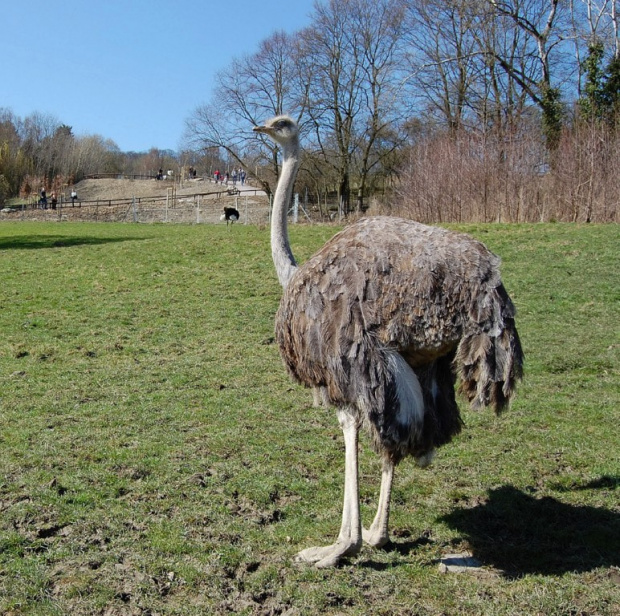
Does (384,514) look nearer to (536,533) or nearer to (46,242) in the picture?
(536,533)

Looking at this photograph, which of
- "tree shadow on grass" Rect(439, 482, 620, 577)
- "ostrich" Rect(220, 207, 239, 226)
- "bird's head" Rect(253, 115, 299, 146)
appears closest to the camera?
"tree shadow on grass" Rect(439, 482, 620, 577)

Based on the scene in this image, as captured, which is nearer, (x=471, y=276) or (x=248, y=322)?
(x=471, y=276)

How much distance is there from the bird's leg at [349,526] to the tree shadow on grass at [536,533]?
2.34 feet

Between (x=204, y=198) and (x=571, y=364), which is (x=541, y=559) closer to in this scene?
(x=571, y=364)

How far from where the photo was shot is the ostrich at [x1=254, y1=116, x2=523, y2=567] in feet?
11.7

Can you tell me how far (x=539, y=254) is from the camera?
14945 mm

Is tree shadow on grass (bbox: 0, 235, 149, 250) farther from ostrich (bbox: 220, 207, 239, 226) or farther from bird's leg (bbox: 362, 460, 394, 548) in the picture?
bird's leg (bbox: 362, 460, 394, 548)

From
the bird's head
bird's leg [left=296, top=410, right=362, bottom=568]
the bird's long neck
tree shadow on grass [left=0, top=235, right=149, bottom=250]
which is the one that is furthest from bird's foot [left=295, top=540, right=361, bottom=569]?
tree shadow on grass [left=0, top=235, right=149, bottom=250]

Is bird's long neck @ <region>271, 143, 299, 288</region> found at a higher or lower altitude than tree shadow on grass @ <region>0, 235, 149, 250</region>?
higher

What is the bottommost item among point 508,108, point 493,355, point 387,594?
point 387,594

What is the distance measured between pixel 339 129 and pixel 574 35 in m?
14.7

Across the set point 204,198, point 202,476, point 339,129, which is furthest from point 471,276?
point 204,198

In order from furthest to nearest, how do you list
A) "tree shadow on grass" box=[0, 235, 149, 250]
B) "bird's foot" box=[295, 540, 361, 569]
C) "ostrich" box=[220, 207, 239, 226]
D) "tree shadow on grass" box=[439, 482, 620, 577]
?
"ostrich" box=[220, 207, 239, 226] → "tree shadow on grass" box=[0, 235, 149, 250] → "tree shadow on grass" box=[439, 482, 620, 577] → "bird's foot" box=[295, 540, 361, 569]

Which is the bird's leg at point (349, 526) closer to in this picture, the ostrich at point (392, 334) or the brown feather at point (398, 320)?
the ostrich at point (392, 334)
